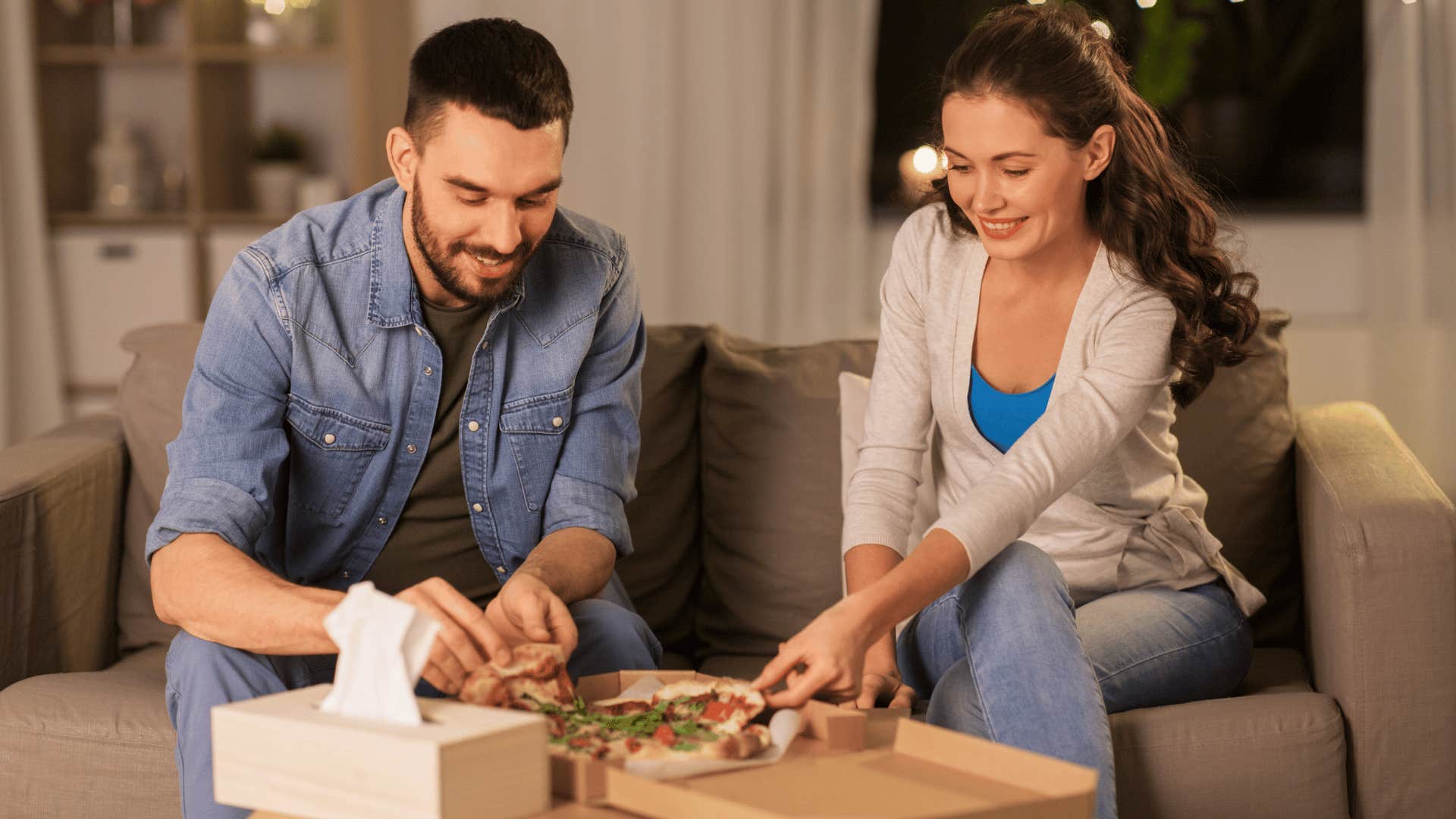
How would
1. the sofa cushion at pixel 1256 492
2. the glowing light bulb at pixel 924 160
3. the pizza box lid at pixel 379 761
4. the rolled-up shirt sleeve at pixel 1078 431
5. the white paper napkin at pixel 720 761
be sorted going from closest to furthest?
1. the pizza box lid at pixel 379 761
2. the white paper napkin at pixel 720 761
3. the rolled-up shirt sleeve at pixel 1078 431
4. the sofa cushion at pixel 1256 492
5. the glowing light bulb at pixel 924 160

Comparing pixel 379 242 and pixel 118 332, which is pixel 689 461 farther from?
pixel 118 332

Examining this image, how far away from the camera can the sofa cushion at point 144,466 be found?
6.76 feet

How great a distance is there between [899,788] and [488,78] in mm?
880

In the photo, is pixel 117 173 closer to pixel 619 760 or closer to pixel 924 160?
pixel 924 160

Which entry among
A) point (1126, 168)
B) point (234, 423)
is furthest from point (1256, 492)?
point (234, 423)

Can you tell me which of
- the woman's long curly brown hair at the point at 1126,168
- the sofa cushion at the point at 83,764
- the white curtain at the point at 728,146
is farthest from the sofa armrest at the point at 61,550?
the white curtain at the point at 728,146

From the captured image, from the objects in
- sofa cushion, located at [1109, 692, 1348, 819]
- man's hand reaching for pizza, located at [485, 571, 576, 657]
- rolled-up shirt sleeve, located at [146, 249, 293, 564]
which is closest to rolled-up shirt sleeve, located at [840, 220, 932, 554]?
sofa cushion, located at [1109, 692, 1348, 819]

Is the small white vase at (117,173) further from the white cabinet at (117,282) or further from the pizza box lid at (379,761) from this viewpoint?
the pizza box lid at (379,761)

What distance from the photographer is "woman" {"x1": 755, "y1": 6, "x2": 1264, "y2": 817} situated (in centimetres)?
157

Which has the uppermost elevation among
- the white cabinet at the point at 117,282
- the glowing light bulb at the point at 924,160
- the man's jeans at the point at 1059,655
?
the glowing light bulb at the point at 924,160

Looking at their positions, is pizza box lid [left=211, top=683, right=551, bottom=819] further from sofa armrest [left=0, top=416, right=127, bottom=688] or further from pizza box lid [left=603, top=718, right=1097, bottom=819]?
sofa armrest [left=0, top=416, right=127, bottom=688]

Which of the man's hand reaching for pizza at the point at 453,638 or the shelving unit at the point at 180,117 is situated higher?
the shelving unit at the point at 180,117

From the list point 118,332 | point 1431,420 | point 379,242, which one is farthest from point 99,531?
point 1431,420

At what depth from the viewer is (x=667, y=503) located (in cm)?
216
